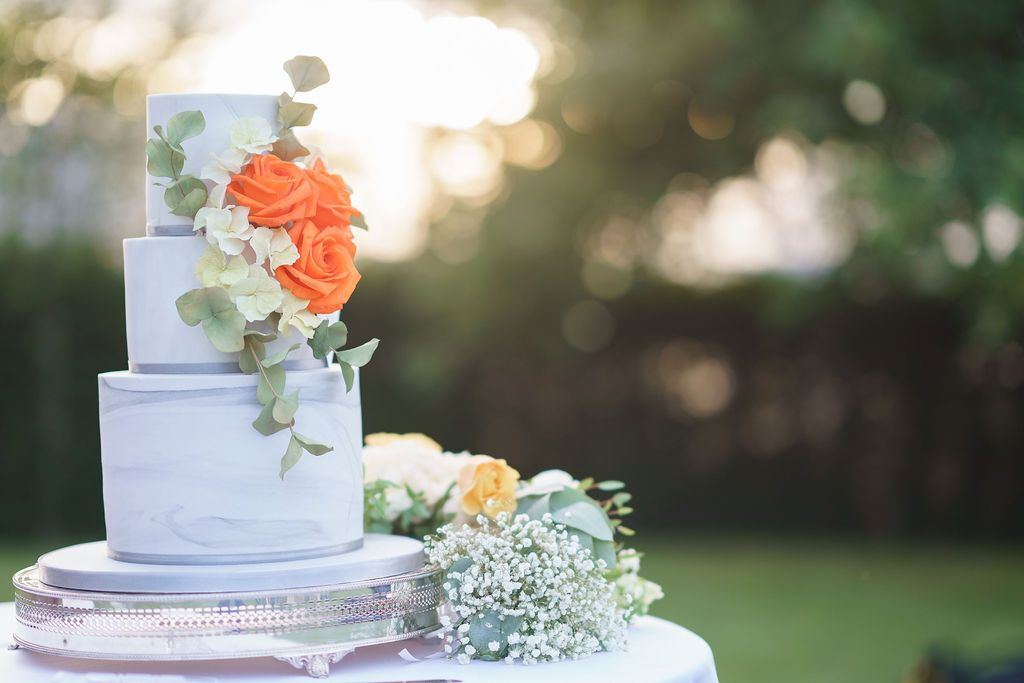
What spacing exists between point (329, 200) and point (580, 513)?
2.79 feet

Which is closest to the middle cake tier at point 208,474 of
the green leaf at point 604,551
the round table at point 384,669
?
the round table at point 384,669

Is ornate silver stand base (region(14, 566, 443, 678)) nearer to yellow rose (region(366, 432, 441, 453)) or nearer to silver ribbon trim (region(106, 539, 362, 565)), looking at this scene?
silver ribbon trim (region(106, 539, 362, 565))

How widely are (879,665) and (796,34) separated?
197 inches

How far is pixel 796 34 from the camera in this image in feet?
31.6

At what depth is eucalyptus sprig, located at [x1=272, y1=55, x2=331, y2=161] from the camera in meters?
2.43

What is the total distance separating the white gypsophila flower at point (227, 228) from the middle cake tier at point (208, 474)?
260mm

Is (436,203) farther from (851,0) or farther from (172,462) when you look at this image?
(172,462)

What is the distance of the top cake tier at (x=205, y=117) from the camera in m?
2.45

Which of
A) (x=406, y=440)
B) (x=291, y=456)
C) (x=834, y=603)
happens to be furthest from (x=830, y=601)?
(x=291, y=456)

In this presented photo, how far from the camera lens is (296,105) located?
2.45 metres

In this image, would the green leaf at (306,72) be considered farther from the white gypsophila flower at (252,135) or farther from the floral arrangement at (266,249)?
the white gypsophila flower at (252,135)

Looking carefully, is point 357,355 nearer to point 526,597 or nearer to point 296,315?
point 296,315

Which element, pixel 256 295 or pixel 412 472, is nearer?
pixel 256 295

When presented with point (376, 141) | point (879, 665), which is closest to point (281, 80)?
point (376, 141)
